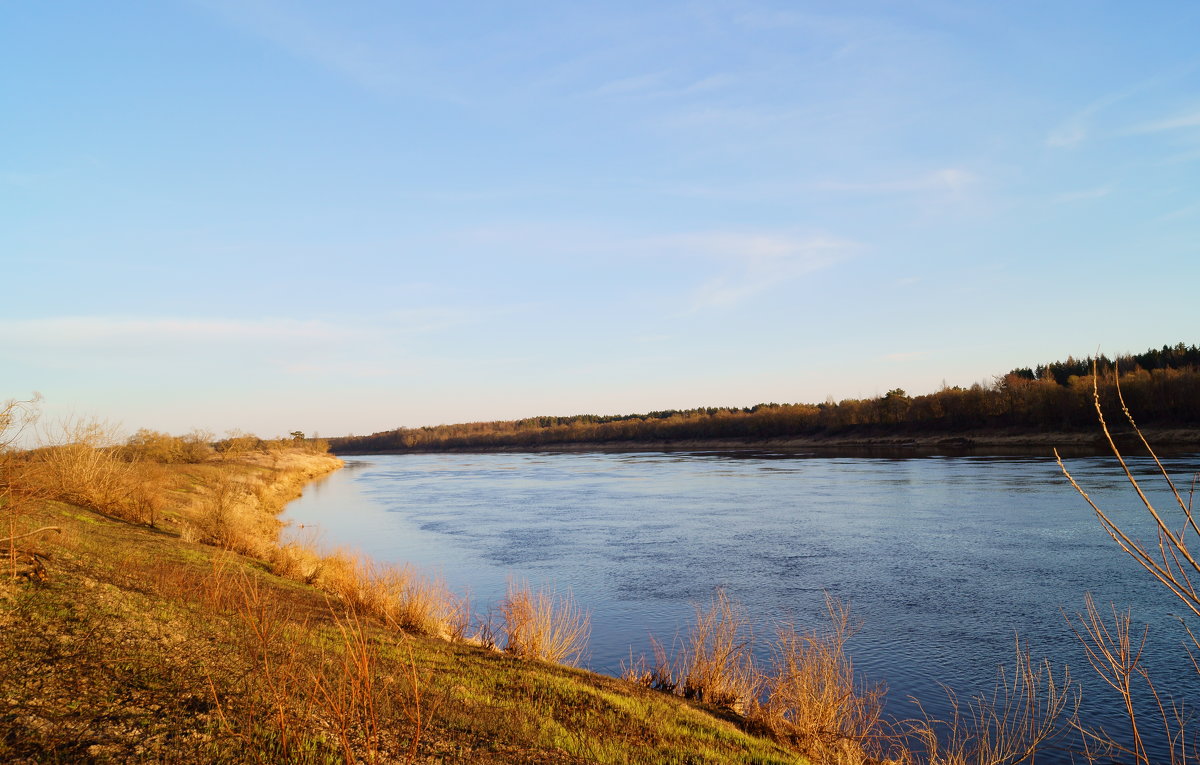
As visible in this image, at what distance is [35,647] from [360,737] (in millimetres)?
3080

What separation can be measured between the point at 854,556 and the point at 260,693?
58.0ft

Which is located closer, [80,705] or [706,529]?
[80,705]

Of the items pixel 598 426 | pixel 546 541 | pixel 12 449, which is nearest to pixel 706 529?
pixel 546 541

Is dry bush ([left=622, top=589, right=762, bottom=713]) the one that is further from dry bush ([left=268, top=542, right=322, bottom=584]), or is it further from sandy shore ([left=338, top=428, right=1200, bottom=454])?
sandy shore ([left=338, top=428, right=1200, bottom=454])

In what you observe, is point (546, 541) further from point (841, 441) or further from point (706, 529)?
point (841, 441)

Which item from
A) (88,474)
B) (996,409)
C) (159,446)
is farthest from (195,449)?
(996,409)

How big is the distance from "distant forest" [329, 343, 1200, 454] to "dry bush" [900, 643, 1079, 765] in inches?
1572

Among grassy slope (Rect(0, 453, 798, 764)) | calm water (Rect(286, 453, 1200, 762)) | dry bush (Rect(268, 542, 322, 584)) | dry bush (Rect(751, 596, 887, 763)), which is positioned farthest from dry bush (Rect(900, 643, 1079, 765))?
dry bush (Rect(268, 542, 322, 584))

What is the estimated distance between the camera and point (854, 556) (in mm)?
20750

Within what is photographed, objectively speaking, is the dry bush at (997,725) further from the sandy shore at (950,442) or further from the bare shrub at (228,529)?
the sandy shore at (950,442)

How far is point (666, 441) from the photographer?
4722 inches

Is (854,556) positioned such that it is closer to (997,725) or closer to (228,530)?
(997,725)

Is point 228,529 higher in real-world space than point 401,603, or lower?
higher

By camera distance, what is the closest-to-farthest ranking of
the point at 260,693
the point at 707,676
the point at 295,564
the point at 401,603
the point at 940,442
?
the point at 260,693 → the point at 707,676 → the point at 401,603 → the point at 295,564 → the point at 940,442
